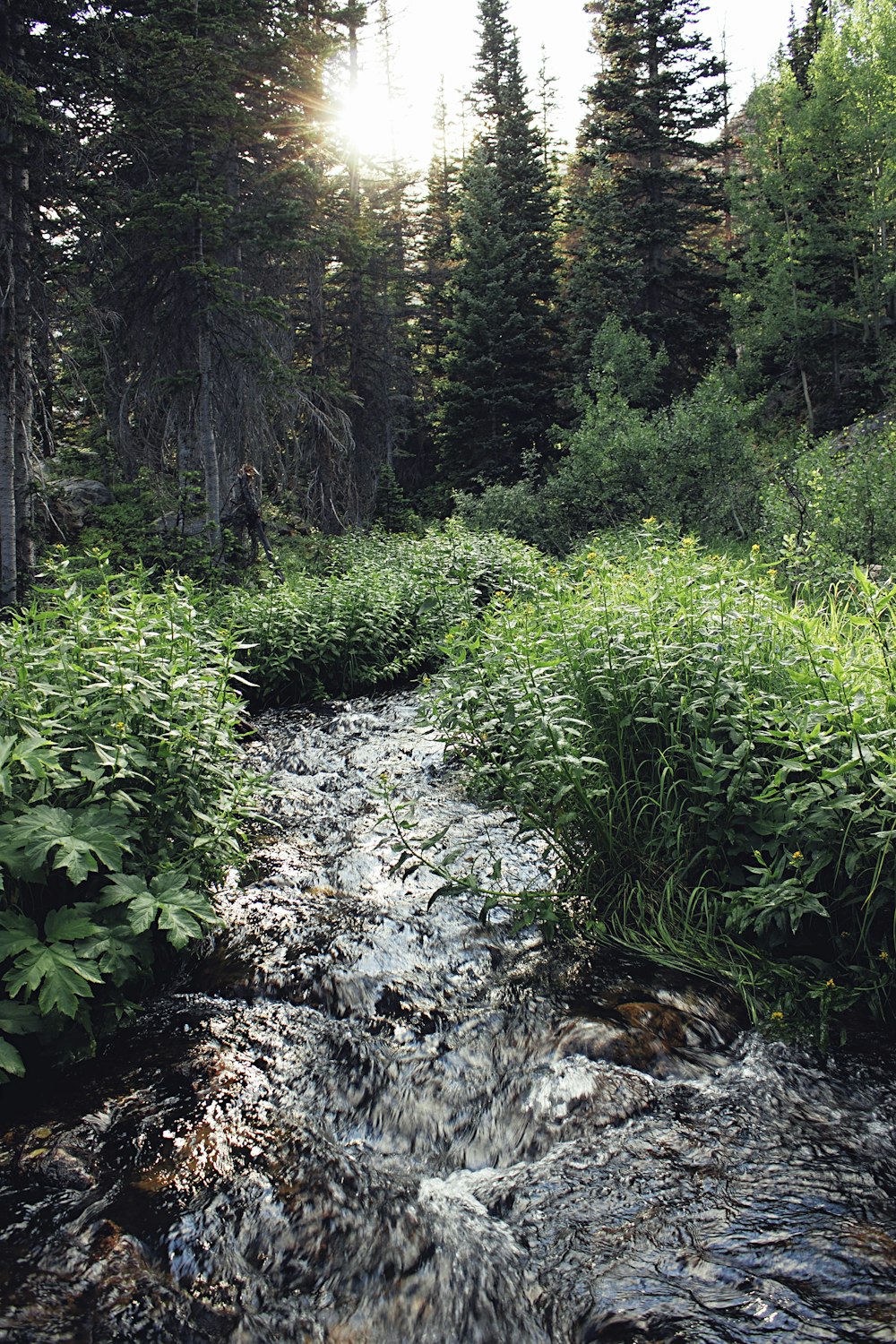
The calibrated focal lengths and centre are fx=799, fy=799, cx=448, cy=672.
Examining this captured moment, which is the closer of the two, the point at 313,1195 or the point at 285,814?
the point at 313,1195

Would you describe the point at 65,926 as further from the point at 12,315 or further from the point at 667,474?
the point at 667,474

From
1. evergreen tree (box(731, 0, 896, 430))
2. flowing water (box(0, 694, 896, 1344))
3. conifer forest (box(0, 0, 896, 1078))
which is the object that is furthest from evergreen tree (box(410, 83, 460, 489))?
flowing water (box(0, 694, 896, 1344))

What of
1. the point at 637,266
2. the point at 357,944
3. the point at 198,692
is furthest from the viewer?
the point at 637,266

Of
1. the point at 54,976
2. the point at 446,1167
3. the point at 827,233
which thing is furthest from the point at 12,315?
the point at 827,233

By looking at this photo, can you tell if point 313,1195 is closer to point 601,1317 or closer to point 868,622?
point 601,1317

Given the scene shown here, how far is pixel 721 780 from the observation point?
360 centimetres

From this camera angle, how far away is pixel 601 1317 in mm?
2045

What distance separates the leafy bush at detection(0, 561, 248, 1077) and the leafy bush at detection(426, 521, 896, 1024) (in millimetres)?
1506

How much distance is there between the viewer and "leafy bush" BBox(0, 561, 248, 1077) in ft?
9.19

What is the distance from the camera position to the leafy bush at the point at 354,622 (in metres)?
8.99

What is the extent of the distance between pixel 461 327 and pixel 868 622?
2309 centimetres

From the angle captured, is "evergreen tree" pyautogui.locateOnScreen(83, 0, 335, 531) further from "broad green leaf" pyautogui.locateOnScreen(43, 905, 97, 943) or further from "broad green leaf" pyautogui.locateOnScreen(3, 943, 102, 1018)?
"broad green leaf" pyautogui.locateOnScreen(3, 943, 102, 1018)

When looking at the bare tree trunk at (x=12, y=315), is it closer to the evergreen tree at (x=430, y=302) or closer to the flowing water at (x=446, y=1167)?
the flowing water at (x=446, y=1167)

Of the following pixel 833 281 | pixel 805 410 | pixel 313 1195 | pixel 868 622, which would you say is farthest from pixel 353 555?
pixel 833 281
